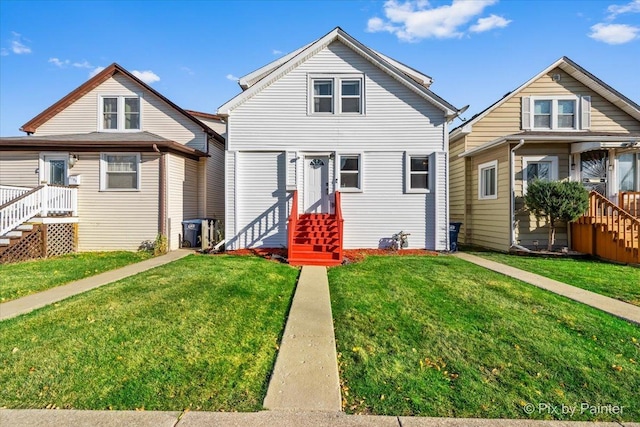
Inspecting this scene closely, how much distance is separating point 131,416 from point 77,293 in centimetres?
452

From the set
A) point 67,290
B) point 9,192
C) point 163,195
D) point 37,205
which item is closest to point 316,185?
point 163,195

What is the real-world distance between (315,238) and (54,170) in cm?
932

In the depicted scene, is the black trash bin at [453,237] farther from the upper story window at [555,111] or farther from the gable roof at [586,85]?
the upper story window at [555,111]

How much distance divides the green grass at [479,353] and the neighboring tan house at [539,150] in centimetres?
608

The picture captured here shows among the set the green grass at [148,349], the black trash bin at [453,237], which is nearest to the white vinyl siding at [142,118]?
the green grass at [148,349]

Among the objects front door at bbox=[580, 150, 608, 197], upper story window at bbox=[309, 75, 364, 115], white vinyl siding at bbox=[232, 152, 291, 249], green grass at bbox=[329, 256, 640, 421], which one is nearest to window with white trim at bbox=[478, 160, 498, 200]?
front door at bbox=[580, 150, 608, 197]

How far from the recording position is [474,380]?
3.28 m

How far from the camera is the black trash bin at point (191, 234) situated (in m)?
12.4

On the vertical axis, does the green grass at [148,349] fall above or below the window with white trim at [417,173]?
below

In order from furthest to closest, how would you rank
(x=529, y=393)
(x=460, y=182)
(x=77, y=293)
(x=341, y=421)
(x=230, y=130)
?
(x=460, y=182) → (x=230, y=130) → (x=77, y=293) → (x=529, y=393) → (x=341, y=421)

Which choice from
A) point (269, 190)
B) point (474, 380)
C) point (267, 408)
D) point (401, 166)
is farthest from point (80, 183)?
point (474, 380)

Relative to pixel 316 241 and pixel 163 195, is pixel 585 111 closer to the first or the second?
pixel 316 241

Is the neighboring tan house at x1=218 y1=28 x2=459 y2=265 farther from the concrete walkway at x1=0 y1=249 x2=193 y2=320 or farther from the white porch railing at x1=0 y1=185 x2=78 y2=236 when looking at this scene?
the white porch railing at x1=0 y1=185 x2=78 y2=236

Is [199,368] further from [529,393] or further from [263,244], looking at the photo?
[263,244]
